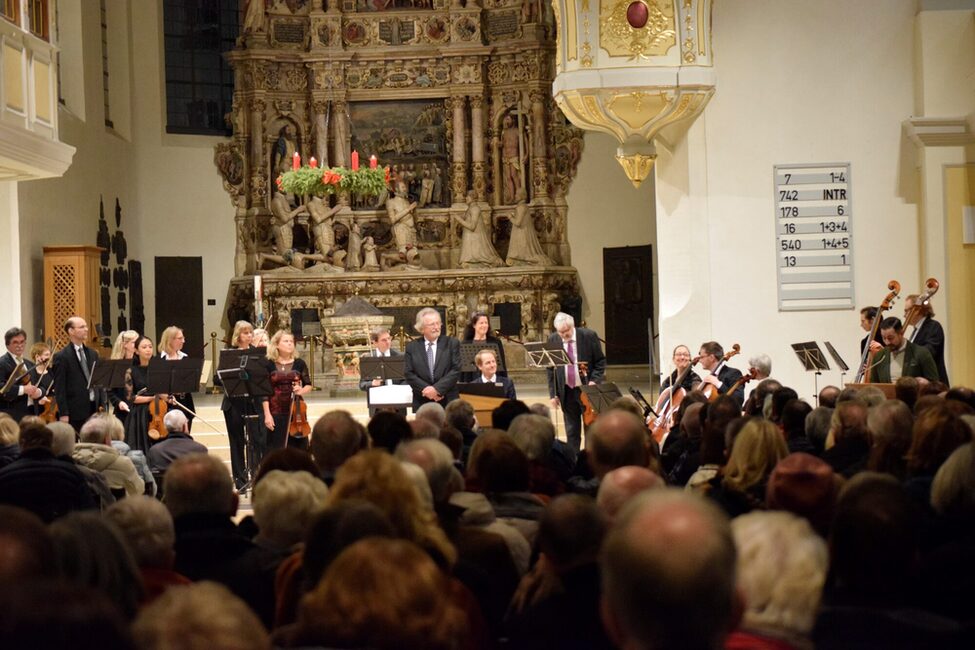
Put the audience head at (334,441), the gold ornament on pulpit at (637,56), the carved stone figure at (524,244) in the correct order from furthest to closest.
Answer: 1. the carved stone figure at (524,244)
2. the gold ornament on pulpit at (637,56)
3. the audience head at (334,441)

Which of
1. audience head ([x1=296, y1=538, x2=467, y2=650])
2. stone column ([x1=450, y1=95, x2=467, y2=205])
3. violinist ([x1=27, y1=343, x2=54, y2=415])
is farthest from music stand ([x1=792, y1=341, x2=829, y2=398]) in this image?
stone column ([x1=450, y1=95, x2=467, y2=205])

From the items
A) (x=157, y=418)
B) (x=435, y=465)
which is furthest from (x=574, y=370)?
(x=435, y=465)

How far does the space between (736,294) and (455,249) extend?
1139 cm

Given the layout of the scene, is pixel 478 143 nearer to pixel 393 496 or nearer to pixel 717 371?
pixel 717 371

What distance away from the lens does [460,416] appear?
6977 millimetres

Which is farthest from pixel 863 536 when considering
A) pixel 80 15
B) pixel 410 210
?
pixel 410 210

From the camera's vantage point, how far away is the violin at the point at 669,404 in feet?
32.7

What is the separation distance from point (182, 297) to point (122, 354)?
12.0 metres

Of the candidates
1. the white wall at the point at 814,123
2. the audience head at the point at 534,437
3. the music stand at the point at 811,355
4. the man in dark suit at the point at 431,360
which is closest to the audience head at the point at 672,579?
the audience head at the point at 534,437

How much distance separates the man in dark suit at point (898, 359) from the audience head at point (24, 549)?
25.8 ft

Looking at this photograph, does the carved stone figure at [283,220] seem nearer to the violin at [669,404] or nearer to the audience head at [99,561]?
the violin at [669,404]

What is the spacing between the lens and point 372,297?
22.0 metres

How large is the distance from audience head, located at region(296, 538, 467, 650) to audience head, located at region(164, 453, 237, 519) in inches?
60.0

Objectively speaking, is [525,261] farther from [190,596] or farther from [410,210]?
[190,596]
